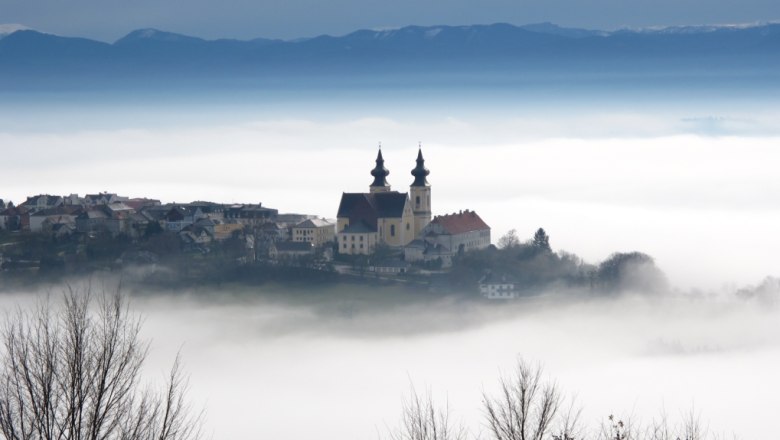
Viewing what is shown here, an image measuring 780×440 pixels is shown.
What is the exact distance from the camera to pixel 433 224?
65.5 metres

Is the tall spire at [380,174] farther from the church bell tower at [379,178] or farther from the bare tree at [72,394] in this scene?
the bare tree at [72,394]

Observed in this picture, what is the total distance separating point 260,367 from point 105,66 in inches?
5255

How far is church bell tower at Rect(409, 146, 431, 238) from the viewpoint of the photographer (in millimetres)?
67750

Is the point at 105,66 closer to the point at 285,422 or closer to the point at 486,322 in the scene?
the point at 486,322

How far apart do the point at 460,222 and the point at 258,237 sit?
792 centimetres

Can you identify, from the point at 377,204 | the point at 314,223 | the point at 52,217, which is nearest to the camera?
the point at 377,204

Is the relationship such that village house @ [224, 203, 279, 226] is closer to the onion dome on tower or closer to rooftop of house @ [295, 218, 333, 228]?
rooftop of house @ [295, 218, 333, 228]

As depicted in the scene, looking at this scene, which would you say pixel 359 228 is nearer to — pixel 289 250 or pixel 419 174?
pixel 289 250

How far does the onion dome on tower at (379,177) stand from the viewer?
2756 inches

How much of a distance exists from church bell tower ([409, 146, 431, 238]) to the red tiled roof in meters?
0.93

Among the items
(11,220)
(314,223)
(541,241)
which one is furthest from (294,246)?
(11,220)

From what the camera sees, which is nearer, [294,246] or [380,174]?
[294,246]

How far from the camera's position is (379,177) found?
7088cm

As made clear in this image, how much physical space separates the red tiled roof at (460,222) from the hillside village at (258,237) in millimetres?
56
